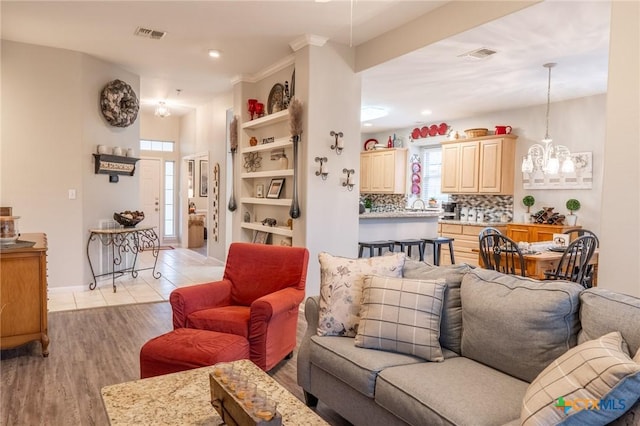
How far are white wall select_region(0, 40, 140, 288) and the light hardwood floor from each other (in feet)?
4.09

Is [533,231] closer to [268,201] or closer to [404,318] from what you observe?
[268,201]

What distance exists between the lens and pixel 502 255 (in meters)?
4.08

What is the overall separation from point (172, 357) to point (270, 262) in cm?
104

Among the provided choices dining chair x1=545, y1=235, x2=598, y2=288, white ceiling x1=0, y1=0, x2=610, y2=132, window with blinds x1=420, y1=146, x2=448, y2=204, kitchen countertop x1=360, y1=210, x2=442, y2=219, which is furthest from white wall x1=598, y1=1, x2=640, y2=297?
window with blinds x1=420, y1=146, x2=448, y2=204

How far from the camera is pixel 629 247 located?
2.30m

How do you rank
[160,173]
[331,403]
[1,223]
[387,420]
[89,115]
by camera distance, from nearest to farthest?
[387,420]
[331,403]
[1,223]
[89,115]
[160,173]

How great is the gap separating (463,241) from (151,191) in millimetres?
6741

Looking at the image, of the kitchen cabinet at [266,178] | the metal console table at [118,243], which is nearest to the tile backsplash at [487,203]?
the kitchen cabinet at [266,178]

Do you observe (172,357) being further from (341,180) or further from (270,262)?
(341,180)

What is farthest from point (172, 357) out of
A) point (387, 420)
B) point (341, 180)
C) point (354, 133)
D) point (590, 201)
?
point (590, 201)

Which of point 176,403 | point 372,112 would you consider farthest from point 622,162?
point 372,112

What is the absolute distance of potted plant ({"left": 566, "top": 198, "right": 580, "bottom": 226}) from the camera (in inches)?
240

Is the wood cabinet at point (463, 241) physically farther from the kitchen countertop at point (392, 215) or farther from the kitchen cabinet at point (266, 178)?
the kitchen cabinet at point (266, 178)

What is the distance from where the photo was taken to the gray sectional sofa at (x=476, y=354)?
5.38 feet
